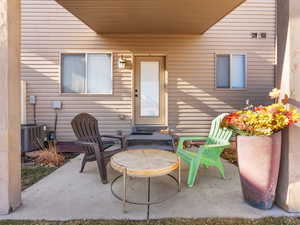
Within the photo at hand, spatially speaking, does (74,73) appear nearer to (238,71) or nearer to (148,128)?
(148,128)

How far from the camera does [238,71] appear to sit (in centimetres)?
533

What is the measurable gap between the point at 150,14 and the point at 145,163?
10.3ft

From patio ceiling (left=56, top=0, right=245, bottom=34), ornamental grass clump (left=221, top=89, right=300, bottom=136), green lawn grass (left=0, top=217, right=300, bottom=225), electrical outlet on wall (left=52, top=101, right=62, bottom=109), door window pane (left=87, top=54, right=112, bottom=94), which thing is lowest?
green lawn grass (left=0, top=217, right=300, bottom=225)

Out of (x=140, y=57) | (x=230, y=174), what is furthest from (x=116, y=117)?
(x=230, y=174)

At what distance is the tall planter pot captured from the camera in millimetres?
1979

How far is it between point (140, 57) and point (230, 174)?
366 centimetres

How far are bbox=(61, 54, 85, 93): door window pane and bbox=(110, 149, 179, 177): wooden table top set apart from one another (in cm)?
344

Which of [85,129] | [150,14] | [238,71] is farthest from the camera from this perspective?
[238,71]

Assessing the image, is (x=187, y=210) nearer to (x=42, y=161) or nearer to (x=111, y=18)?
(x=42, y=161)

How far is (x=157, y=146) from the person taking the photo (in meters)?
3.65

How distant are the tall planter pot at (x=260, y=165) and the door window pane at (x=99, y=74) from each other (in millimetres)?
3919

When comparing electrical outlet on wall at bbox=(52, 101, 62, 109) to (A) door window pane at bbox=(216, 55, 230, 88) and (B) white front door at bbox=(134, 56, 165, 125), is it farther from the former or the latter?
(A) door window pane at bbox=(216, 55, 230, 88)

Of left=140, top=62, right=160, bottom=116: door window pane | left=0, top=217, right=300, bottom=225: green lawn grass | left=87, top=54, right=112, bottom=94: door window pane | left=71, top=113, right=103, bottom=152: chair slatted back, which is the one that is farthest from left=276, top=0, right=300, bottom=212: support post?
left=87, top=54, right=112, bottom=94: door window pane

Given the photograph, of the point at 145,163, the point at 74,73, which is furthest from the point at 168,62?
the point at 145,163
